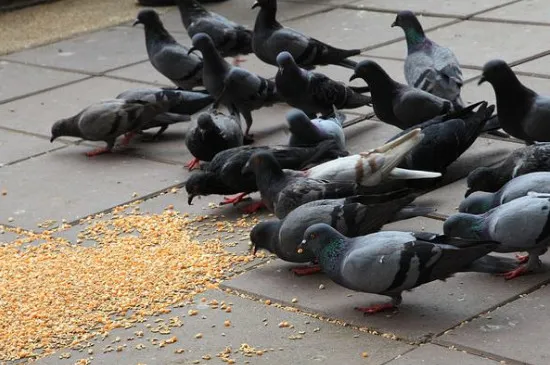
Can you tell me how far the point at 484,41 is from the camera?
10.9 metres

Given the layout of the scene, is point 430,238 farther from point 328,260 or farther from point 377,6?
point 377,6

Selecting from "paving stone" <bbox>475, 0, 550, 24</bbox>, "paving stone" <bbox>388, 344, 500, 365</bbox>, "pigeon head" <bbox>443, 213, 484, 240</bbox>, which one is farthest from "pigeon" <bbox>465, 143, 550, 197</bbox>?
"paving stone" <bbox>475, 0, 550, 24</bbox>

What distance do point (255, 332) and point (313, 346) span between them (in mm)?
362

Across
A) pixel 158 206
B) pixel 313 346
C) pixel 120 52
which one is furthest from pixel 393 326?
pixel 120 52

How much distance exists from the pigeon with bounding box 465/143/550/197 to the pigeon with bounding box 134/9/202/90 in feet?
10.8

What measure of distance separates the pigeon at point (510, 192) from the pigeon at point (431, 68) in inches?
73.9

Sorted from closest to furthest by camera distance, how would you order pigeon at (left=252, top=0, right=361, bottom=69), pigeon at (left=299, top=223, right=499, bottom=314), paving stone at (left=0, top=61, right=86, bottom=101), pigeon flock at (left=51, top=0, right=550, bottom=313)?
1. pigeon at (left=299, top=223, right=499, bottom=314)
2. pigeon flock at (left=51, top=0, right=550, bottom=313)
3. pigeon at (left=252, top=0, right=361, bottom=69)
4. paving stone at (left=0, top=61, right=86, bottom=101)

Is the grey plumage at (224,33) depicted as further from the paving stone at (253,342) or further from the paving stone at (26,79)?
the paving stone at (253,342)

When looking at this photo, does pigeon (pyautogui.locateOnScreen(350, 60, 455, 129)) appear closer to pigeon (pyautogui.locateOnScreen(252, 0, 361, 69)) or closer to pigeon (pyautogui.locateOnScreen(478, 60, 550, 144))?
pigeon (pyautogui.locateOnScreen(478, 60, 550, 144))

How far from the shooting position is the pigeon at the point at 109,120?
879cm

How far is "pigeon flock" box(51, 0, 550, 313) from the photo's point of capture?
5.87m

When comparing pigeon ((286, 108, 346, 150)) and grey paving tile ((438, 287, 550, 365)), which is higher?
pigeon ((286, 108, 346, 150))

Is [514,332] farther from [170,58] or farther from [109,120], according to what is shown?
[170,58]

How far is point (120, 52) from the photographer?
11859 millimetres
